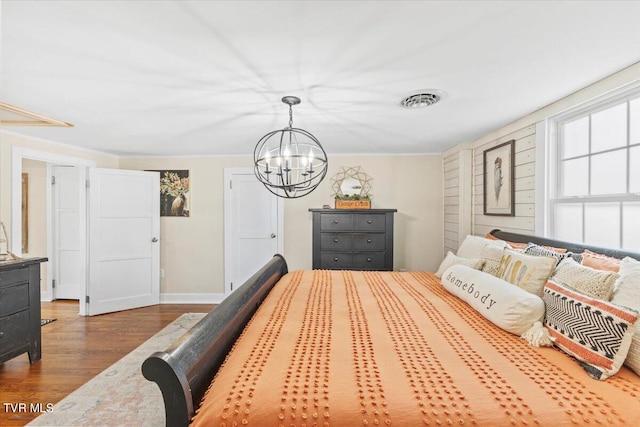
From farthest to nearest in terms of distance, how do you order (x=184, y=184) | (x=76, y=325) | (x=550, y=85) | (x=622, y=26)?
(x=184, y=184)
(x=76, y=325)
(x=550, y=85)
(x=622, y=26)

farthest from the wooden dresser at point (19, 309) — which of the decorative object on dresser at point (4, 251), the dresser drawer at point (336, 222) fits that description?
the dresser drawer at point (336, 222)

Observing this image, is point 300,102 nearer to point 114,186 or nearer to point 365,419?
point 365,419

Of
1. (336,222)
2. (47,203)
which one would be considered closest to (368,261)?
(336,222)

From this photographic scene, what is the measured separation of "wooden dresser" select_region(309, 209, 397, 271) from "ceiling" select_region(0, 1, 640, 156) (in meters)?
1.38

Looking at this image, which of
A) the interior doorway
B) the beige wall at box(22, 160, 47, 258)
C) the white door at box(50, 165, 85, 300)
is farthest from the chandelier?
the beige wall at box(22, 160, 47, 258)

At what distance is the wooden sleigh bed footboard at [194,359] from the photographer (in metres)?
0.97

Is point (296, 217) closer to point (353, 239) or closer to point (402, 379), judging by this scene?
point (353, 239)

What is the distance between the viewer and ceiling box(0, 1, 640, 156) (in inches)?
48.9

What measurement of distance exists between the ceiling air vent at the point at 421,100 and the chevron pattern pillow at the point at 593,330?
59.2 inches

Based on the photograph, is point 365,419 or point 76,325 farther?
point 76,325

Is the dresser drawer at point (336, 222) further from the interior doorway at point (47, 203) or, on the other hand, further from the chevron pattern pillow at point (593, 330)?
the interior doorway at point (47, 203)

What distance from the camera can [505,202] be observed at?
297 centimetres

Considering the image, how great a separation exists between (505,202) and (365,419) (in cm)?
283

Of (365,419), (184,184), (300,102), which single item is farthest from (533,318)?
(184,184)
